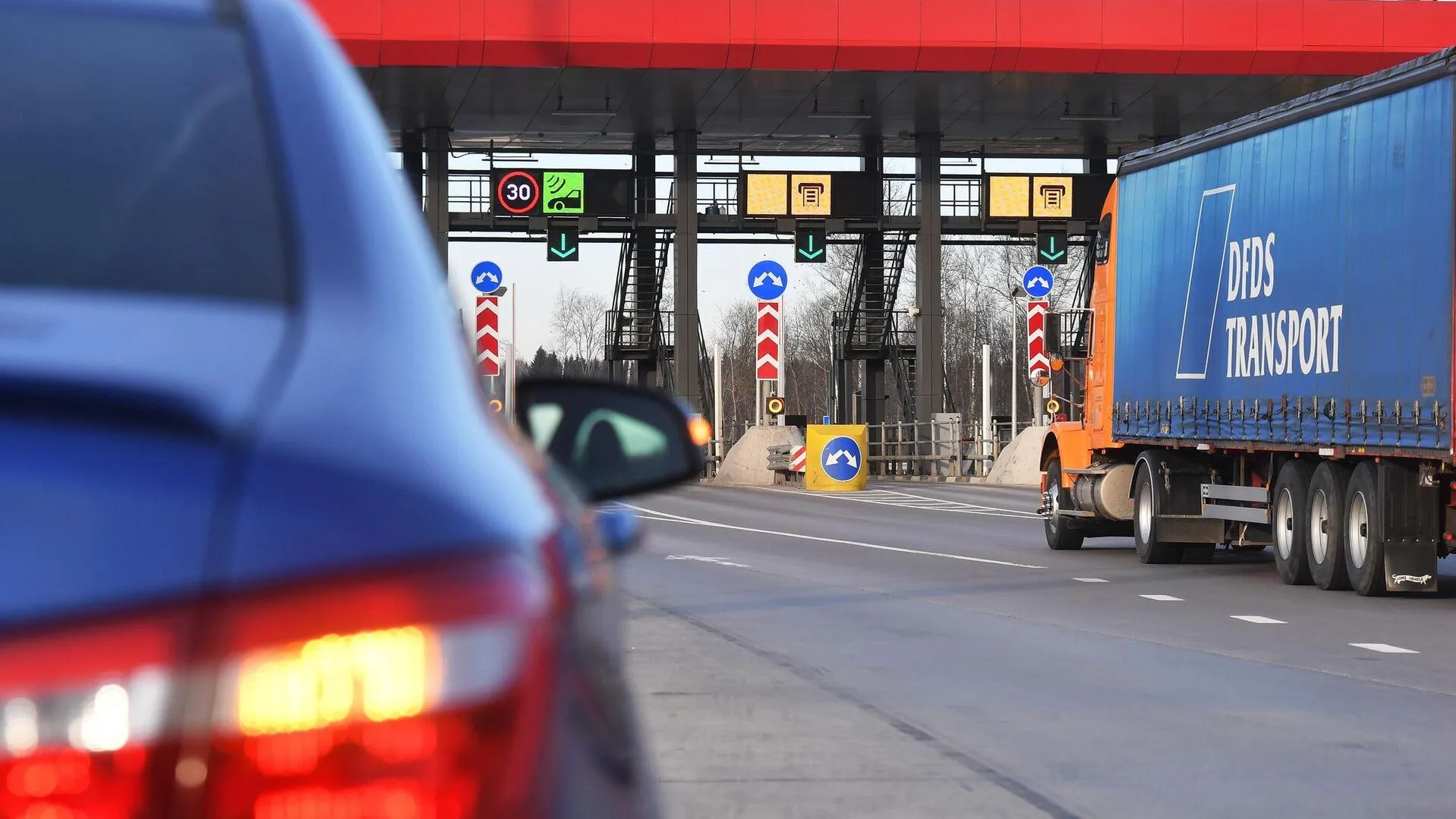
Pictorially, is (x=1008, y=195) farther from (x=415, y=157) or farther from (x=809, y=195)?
(x=415, y=157)

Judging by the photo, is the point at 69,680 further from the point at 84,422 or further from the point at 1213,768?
the point at 1213,768

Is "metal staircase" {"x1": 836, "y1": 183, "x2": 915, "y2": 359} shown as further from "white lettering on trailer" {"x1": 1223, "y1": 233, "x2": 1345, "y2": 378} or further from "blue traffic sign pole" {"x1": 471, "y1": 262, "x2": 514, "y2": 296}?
"white lettering on trailer" {"x1": 1223, "y1": 233, "x2": 1345, "y2": 378}

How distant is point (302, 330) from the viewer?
172cm

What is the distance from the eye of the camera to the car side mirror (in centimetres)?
306

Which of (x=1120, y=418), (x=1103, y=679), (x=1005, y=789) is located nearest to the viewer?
(x=1005, y=789)

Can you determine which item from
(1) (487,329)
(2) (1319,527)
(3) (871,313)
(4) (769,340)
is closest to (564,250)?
(3) (871,313)

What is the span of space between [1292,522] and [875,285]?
3883 cm

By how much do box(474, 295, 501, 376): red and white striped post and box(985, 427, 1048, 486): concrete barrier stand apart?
15.6 metres

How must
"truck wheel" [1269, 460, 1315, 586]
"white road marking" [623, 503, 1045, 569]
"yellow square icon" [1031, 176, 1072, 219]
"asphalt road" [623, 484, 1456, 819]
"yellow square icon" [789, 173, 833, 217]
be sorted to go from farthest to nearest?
"yellow square icon" [1031, 176, 1072, 219] < "yellow square icon" [789, 173, 833, 217] < "white road marking" [623, 503, 1045, 569] < "truck wheel" [1269, 460, 1315, 586] < "asphalt road" [623, 484, 1456, 819]

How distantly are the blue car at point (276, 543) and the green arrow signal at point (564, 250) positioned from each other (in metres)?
47.7

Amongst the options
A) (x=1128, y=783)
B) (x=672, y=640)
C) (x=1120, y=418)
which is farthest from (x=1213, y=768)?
(x=1120, y=418)

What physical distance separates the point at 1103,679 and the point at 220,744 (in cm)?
897

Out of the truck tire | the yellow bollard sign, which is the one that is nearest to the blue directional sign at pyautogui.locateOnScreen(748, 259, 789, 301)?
the yellow bollard sign

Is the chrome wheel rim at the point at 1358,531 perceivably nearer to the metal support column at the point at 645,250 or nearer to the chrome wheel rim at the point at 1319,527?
the chrome wheel rim at the point at 1319,527
